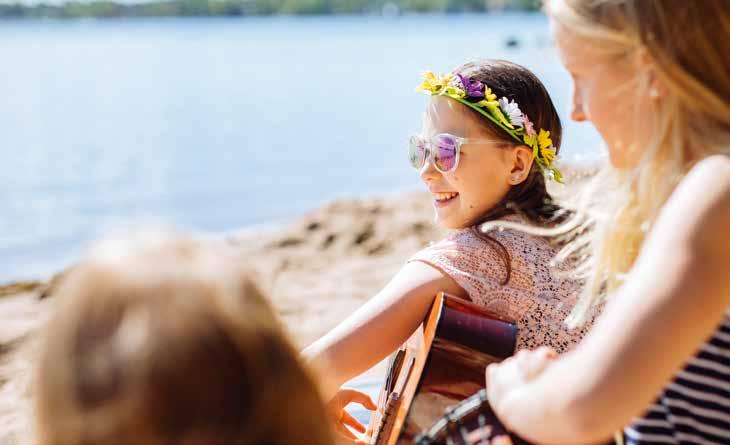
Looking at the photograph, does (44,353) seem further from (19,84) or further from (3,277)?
(19,84)

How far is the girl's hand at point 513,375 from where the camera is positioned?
5.32 feet

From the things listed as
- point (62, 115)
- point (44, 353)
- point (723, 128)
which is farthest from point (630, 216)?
point (62, 115)

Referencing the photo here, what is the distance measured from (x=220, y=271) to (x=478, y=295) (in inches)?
54.5

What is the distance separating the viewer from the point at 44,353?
3.86 ft

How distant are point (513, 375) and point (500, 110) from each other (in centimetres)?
133

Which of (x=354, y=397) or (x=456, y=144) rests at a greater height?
(x=456, y=144)

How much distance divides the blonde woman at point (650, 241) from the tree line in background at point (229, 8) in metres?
79.1

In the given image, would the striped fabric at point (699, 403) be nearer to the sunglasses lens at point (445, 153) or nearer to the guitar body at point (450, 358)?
the guitar body at point (450, 358)

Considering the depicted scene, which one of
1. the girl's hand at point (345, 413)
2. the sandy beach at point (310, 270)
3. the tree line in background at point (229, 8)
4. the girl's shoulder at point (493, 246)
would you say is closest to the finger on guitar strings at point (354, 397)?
the girl's hand at point (345, 413)

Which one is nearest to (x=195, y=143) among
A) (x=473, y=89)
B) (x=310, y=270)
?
(x=310, y=270)

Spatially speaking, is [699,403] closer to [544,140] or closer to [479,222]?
[479,222]

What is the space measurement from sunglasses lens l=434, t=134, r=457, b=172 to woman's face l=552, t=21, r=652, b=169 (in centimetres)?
94

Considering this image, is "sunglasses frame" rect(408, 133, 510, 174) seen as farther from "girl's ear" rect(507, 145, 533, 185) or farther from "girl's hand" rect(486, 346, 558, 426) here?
"girl's hand" rect(486, 346, 558, 426)

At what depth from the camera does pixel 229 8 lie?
91.3 meters
